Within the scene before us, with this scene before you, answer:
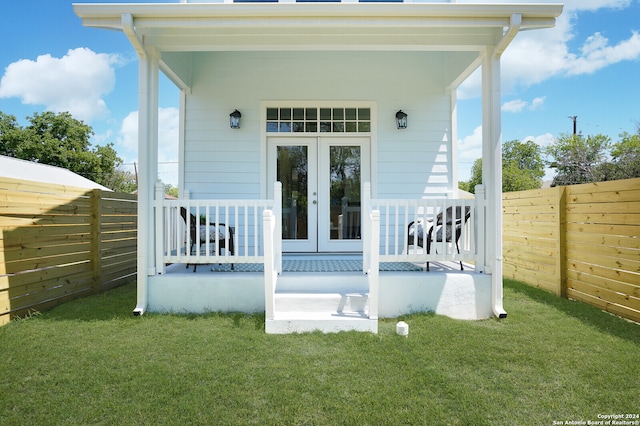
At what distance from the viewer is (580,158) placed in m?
22.7

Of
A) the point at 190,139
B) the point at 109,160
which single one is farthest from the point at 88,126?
the point at 190,139

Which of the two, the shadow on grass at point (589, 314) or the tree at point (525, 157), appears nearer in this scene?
the shadow on grass at point (589, 314)

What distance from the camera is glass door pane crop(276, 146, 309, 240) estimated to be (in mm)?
5742

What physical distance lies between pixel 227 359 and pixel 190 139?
3.75 m

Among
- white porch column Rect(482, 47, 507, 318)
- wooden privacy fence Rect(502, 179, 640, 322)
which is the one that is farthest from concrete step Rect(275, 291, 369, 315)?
wooden privacy fence Rect(502, 179, 640, 322)

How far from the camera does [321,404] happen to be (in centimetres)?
221

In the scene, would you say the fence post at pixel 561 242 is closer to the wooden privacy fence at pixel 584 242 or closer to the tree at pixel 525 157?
the wooden privacy fence at pixel 584 242

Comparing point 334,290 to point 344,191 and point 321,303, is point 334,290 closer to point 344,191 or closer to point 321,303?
point 321,303

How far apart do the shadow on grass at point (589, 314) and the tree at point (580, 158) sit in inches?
771

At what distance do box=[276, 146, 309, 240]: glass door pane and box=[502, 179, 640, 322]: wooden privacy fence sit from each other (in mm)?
3308

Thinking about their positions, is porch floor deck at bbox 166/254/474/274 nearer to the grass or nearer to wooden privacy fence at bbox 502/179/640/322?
the grass

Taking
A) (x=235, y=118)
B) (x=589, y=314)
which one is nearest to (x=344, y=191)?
(x=235, y=118)

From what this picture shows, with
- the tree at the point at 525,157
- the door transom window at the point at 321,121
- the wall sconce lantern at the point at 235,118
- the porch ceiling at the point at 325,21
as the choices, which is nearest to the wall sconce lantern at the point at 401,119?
the door transom window at the point at 321,121

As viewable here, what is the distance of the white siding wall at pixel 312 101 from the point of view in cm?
559
